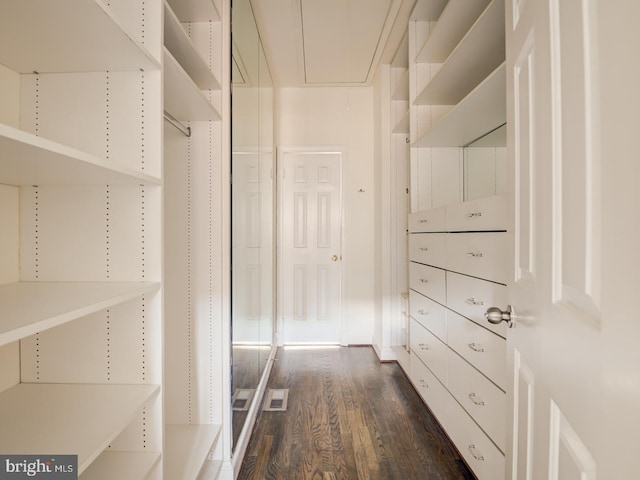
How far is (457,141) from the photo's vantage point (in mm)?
2285

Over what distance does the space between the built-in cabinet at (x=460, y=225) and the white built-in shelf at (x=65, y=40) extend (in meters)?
1.26

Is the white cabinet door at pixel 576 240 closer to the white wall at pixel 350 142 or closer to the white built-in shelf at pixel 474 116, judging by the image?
the white built-in shelf at pixel 474 116

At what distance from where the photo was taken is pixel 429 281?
6.69 feet

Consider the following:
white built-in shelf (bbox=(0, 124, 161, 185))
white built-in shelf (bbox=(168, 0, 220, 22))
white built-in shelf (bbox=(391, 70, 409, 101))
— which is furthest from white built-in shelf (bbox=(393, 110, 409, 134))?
white built-in shelf (bbox=(0, 124, 161, 185))

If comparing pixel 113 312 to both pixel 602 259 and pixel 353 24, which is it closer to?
pixel 602 259

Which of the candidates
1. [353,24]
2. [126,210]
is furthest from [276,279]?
[126,210]

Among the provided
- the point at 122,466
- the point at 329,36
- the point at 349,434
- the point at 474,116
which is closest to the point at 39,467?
the point at 122,466

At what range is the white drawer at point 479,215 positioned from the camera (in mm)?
1242

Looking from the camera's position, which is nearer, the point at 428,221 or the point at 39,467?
the point at 39,467

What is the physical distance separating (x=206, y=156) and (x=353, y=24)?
67.3 inches

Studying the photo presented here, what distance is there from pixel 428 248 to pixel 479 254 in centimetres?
65

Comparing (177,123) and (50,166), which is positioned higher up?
(177,123)

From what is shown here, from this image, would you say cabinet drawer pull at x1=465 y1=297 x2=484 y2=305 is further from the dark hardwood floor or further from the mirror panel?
the mirror panel

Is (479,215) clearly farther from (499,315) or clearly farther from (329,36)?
(329,36)
